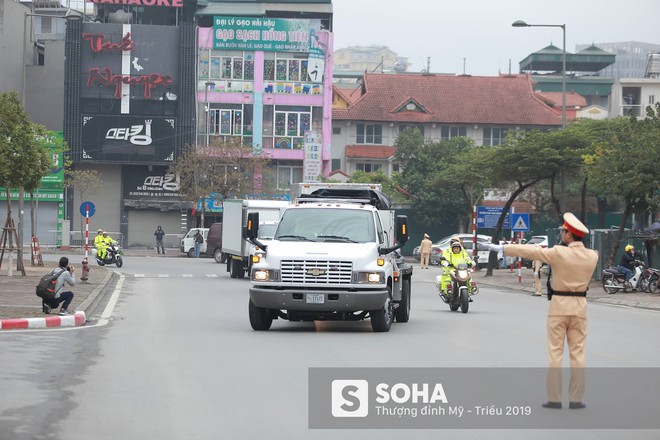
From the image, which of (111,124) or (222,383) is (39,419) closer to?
(222,383)

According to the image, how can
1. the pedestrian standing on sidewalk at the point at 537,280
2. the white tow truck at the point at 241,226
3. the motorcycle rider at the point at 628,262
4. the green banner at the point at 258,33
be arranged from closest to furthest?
the motorcycle rider at the point at 628,262 < the pedestrian standing on sidewalk at the point at 537,280 < the white tow truck at the point at 241,226 < the green banner at the point at 258,33

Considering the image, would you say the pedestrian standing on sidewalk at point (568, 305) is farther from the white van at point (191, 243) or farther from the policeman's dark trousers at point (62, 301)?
the white van at point (191, 243)

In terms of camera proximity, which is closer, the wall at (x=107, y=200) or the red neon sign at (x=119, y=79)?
the red neon sign at (x=119, y=79)

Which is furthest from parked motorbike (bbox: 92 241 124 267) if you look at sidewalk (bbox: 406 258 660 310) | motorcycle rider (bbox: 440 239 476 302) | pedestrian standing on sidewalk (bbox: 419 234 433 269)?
motorcycle rider (bbox: 440 239 476 302)

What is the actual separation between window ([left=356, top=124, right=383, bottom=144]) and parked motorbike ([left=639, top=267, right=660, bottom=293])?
52613mm

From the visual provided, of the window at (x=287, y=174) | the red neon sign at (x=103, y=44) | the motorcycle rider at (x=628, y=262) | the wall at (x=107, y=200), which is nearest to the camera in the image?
the motorcycle rider at (x=628, y=262)

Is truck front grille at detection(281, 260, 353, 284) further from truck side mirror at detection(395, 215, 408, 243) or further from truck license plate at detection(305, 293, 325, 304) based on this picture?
truck side mirror at detection(395, 215, 408, 243)

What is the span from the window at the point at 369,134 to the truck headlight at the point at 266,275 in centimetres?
6795

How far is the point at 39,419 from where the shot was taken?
31.9ft

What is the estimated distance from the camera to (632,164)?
119ft

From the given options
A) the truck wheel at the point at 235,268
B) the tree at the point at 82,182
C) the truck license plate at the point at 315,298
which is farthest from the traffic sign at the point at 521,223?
the tree at the point at 82,182

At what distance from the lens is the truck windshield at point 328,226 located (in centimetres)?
1958

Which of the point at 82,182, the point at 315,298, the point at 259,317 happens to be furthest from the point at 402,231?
the point at 82,182

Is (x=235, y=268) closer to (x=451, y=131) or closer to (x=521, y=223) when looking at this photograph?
(x=521, y=223)
